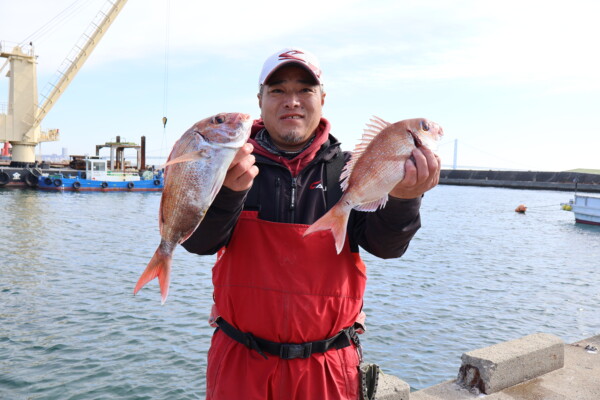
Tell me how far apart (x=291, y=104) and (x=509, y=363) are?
4098 mm

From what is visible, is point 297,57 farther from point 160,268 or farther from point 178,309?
point 178,309

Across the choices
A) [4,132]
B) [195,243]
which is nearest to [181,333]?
[195,243]

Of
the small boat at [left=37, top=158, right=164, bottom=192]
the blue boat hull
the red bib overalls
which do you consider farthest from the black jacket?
the small boat at [left=37, top=158, right=164, bottom=192]

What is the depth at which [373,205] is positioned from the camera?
2.58 metres

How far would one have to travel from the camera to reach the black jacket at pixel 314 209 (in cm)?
255

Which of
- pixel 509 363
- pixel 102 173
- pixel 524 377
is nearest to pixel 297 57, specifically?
pixel 509 363

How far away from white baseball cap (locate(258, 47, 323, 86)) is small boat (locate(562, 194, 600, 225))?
37552mm

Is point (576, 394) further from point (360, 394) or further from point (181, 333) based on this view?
point (181, 333)

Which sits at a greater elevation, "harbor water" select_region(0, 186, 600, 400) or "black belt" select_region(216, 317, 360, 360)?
"black belt" select_region(216, 317, 360, 360)

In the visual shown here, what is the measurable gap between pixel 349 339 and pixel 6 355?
797 centimetres

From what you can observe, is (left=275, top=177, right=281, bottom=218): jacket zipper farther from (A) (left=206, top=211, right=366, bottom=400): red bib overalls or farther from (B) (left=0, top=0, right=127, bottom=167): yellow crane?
(B) (left=0, top=0, right=127, bottom=167): yellow crane

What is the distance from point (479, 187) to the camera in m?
98.8

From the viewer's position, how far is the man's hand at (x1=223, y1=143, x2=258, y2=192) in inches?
89.9

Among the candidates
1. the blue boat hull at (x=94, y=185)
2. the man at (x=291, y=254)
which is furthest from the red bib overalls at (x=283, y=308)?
the blue boat hull at (x=94, y=185)
